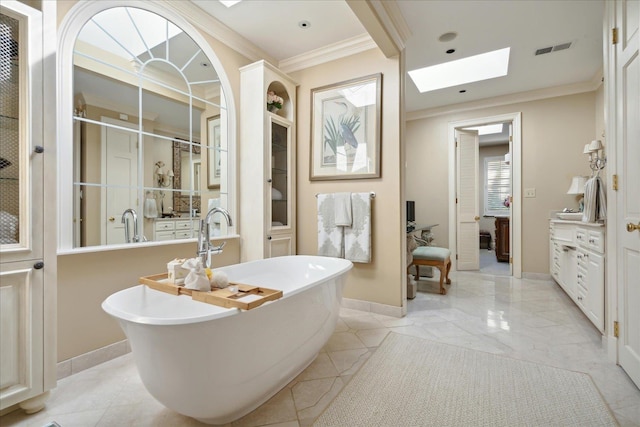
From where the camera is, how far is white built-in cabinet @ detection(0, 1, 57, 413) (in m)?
1.36

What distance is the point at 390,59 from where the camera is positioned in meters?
2.77

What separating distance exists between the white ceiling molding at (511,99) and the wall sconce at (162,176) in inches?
154

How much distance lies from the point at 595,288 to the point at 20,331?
11.7ft

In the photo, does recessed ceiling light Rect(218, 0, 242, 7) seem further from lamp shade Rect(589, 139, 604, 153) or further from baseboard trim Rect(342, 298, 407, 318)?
lamp shade Rect(589, 139, 604, 153)

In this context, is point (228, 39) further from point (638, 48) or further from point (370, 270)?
point (638, 48)

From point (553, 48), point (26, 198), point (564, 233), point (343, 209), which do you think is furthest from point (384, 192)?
point (26, 198)

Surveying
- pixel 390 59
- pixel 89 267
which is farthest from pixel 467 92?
pixel 89 267

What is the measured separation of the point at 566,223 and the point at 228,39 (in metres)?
3.76

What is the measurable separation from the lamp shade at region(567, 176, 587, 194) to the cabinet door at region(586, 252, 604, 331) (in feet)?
5.29

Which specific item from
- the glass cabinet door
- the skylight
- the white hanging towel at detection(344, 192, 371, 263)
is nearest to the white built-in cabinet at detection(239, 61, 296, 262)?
the glass cabinet door

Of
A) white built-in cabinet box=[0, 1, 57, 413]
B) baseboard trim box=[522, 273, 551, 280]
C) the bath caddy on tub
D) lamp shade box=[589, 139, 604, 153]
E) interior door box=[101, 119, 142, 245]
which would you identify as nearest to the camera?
the bath caddy on tub

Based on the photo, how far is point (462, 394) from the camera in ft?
5.16

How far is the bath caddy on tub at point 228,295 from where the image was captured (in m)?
1.23

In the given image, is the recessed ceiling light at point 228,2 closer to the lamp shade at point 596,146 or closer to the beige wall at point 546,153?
the beige wall at point 546,153
